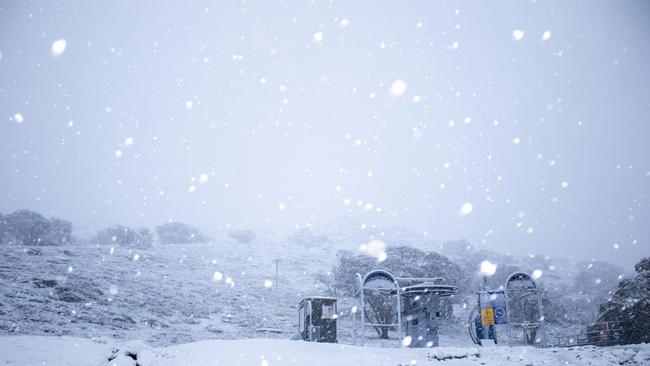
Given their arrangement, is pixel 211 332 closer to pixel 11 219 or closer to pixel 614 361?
pixel 614 361

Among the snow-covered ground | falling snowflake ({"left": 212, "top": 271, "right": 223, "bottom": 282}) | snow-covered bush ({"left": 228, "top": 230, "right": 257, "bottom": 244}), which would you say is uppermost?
snow-covered bush ({"left": 228, "top": 230, "right": 257, "bottom": 244})

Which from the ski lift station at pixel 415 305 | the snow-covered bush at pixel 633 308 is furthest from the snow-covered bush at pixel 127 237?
the snow-covered bush at pixel 633 308

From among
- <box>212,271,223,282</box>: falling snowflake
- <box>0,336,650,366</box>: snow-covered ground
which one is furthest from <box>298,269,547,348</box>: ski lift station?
<box>212,271,223,282</box>: falling snowflake

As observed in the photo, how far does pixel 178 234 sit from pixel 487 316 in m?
80.5

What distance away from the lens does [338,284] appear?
42.3 meters

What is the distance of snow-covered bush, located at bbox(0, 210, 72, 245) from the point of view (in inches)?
2194

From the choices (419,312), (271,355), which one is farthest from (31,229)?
(419,312)

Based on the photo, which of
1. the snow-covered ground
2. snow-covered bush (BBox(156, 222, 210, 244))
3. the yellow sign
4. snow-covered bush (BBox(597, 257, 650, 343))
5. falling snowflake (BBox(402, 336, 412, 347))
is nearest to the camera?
the snow-covered ground

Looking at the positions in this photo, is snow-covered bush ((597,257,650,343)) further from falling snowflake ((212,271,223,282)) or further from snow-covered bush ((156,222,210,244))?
snow-covered bush ((156,222,210,244))

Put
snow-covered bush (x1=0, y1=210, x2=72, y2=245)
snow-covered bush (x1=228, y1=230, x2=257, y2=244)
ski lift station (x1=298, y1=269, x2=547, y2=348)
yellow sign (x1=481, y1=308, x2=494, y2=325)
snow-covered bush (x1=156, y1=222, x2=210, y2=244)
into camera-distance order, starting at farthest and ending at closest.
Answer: snow-covered bush (x1=228, y1=230, x2=257, y2=244) → snow-covered bush (x1=156, y1=222, x2=210, y2=244) → snow-covered bush (x1=0, y1=210, x2=72, y2=245) → yellow sign (x1=481, y1=308, x2=494, y2=325) → ski lift station (x1=298, y1=269, x2=547, y2=348)

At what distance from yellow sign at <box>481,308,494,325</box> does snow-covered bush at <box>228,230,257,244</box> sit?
84856 millimetres

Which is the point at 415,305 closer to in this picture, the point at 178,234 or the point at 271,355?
the point at 271,355

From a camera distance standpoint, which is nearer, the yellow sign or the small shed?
the small shed

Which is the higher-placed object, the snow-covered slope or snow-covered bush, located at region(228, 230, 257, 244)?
snow-covered bush, located at region(228, 230, 257, 244)
